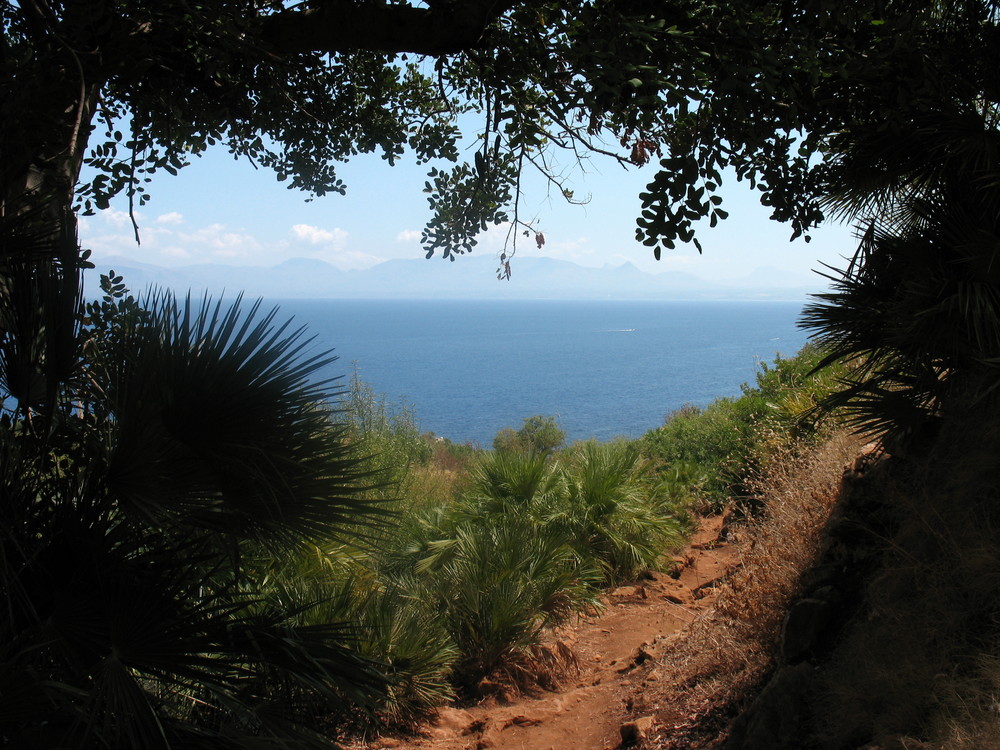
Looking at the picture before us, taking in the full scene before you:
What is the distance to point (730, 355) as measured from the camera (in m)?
117

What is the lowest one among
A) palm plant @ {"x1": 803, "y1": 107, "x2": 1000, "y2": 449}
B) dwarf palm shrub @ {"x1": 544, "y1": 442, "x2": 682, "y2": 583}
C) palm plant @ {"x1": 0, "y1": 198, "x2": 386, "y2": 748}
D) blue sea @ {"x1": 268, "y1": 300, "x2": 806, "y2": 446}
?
blue sea @ {"x1": 268, "y1": 300, "x2": 806, "y2": 446}

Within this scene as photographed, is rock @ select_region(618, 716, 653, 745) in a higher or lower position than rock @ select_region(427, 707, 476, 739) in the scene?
higher

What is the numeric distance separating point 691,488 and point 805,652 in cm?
604

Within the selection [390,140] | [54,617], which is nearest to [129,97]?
[390,140]

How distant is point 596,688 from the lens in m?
5.79

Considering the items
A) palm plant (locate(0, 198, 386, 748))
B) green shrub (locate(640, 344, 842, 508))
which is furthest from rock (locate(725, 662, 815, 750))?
green shrub (locate(640, 344, 842, 508))

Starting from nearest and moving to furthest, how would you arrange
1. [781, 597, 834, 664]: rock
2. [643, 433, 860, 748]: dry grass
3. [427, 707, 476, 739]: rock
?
[781, 597, 834, 664]: rock, [643, 433, 860, 748]: dry grass, [427, 707, 476, 739]: rock

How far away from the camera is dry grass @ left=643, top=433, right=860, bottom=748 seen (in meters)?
4.71

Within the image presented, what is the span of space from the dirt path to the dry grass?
335 mm

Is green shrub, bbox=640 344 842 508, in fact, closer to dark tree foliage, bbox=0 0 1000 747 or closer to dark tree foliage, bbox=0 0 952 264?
dark tree foliage, bbox=0 0 1000 747

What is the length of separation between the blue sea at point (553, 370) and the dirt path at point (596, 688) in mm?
19660

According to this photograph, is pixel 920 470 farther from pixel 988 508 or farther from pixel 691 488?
pixel 691 488

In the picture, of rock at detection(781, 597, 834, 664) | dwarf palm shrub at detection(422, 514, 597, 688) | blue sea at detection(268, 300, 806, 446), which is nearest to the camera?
rock at detection(781, 597, 834, 664)

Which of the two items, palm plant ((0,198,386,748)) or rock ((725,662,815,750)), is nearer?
palm plant ((0,198,386,748))
